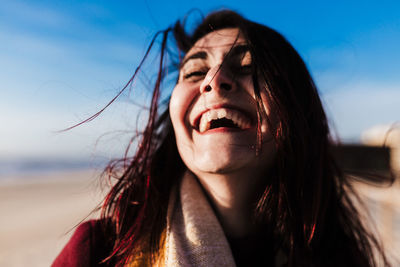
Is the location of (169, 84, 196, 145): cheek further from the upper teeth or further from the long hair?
the long hair

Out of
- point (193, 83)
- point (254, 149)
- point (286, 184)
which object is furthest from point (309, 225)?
point (193, 83)

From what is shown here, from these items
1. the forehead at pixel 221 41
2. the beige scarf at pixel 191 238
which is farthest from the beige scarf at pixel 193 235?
the forehead at pixel 221 41

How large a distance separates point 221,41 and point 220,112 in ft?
1.47

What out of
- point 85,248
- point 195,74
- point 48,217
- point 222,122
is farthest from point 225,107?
point 48,217

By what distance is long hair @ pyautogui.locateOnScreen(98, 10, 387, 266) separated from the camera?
133cm

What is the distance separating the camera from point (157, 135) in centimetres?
179

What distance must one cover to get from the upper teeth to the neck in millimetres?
257

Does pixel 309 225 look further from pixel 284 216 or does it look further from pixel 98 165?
pixel 98 165

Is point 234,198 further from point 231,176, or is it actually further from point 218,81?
point 218,81

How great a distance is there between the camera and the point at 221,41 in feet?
4.74

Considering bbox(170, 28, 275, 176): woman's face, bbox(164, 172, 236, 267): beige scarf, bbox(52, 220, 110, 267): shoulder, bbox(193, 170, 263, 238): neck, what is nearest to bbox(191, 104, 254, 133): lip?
bbox(170, 28, 275, 176): woman's face

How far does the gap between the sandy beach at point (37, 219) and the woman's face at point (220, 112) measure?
30.6 inches

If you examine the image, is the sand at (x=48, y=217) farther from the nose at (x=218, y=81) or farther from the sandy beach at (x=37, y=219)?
the nose at (x=218, y=81)

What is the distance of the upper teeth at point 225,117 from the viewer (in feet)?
4.07
